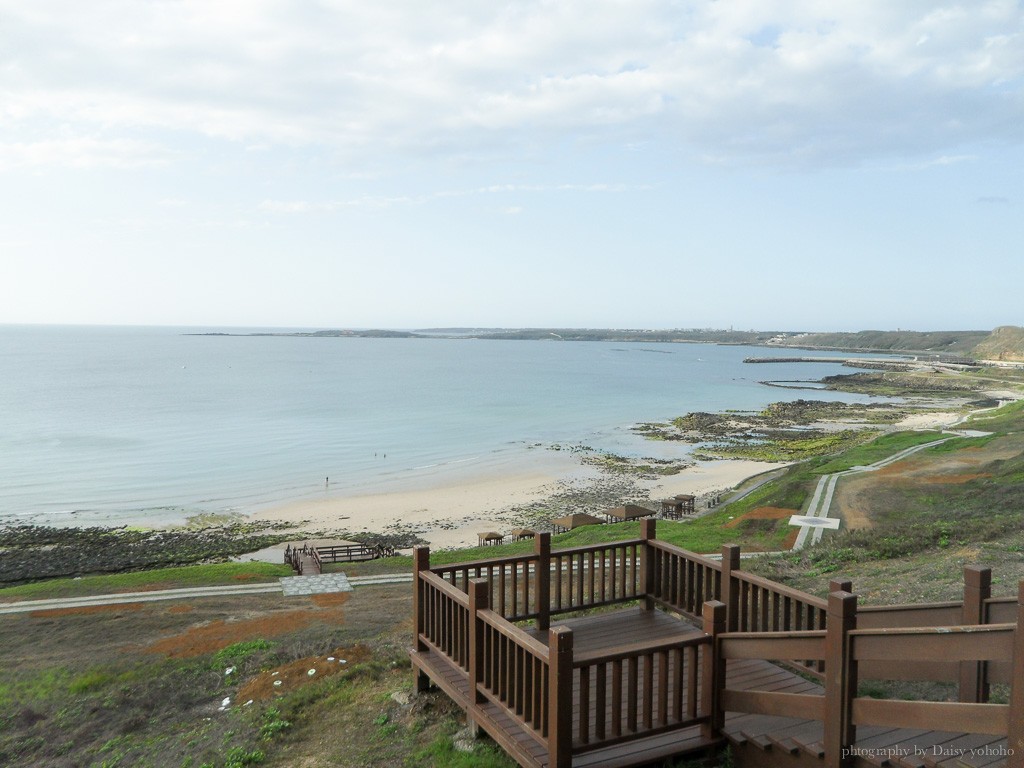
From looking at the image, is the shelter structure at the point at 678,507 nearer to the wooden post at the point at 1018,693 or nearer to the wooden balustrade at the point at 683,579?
the wooden balustrade at the point at 683,579

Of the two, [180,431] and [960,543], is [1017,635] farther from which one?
[180,431]

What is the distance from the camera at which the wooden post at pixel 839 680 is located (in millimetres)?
4637

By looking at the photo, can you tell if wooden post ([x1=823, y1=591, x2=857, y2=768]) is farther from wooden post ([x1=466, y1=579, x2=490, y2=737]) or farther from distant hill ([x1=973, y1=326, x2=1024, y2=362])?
distant hill ([x1=973, y1=326, x2=1024, y2=362])

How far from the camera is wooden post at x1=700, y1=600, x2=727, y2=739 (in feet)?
18.6

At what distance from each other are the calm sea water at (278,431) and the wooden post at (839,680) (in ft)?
110

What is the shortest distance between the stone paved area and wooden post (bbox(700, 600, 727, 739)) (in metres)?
11.2

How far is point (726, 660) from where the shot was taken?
604 cm

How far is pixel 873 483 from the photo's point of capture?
86.6ft

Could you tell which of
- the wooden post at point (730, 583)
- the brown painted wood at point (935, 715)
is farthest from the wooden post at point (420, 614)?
the brown painted wood at point (935, 715)

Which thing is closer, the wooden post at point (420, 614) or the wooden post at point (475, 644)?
the wooden post at point (475, 644)

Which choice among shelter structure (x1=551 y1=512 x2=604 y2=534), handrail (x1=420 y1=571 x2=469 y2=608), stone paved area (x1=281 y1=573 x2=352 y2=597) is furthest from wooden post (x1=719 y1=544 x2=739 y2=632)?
shelter structure (x1=551 y1=512 x2=604 y2=534)

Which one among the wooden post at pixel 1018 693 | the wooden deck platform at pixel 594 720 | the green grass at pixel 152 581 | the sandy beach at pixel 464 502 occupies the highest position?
the wooden post at pixel 1018 693

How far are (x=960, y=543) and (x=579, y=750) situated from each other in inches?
472

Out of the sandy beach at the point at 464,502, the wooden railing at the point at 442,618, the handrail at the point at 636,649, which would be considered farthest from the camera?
the sandy beach at the point at 464,502
